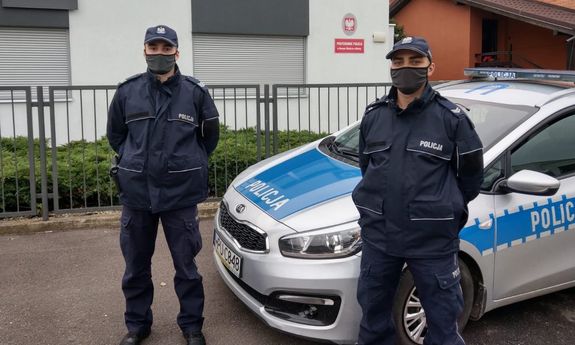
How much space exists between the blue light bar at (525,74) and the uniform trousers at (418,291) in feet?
6.26

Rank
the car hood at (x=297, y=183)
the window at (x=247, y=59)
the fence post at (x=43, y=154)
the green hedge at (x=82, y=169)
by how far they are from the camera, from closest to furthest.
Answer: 1. the car hood at (x=297, y=183)
2. the fence post at (x=43, y=154)
3. the green hedge at (x=82, y=169)
4. the window at (x=247, y=59)

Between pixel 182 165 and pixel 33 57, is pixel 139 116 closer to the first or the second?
pixel 182 165

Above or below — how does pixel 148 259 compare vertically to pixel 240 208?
below

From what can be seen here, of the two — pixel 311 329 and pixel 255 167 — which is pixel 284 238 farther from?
pixel 255 167

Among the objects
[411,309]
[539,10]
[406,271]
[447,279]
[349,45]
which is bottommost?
[411,309]

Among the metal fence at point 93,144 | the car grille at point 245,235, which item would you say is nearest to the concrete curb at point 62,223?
the metal fence at point 93,144

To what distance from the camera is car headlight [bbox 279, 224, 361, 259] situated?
315 centimetres

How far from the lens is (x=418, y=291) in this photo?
2.76 metres

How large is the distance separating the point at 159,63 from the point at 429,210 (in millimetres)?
1672

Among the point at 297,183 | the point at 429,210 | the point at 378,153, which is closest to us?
the point at 429,210

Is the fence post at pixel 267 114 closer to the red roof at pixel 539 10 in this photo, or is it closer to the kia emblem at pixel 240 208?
the kia emblem at pixel 240 208

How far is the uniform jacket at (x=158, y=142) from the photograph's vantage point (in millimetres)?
3205

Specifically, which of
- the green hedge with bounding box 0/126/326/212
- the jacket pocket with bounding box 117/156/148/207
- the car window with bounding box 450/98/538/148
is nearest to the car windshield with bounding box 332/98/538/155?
the car window with bounding box 450/98/538/148

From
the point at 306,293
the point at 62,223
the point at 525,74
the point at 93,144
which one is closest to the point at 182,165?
the point at 306,293
